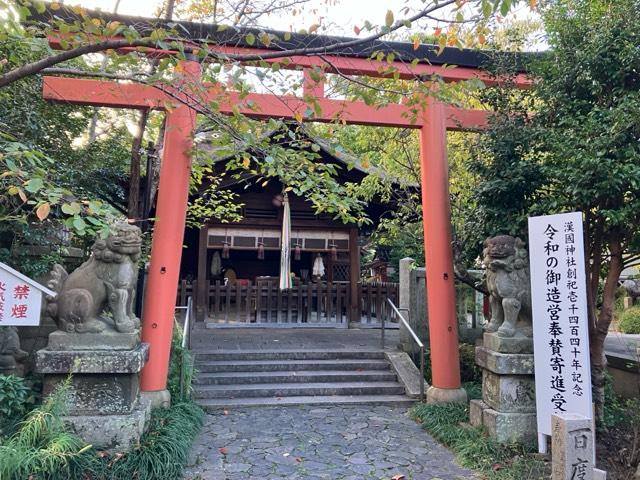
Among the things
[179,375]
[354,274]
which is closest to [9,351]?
[179,375]

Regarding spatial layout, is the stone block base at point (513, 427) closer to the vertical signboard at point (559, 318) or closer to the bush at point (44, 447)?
the vertical signboard at point (559, 318)

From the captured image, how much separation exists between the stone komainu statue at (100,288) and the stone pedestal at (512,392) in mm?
3764

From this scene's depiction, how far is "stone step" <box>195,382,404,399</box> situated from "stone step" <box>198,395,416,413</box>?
8 cm

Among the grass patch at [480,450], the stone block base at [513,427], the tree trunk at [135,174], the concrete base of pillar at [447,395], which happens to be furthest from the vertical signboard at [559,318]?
the tree trunk at [135,174]

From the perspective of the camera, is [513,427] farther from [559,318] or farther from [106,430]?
[106,430]

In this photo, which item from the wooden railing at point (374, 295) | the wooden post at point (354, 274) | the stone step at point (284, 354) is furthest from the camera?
the wooden railing at point (374, 295)

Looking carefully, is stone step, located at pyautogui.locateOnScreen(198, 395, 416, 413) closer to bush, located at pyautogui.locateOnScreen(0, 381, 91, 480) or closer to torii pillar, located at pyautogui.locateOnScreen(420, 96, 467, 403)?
torii pillar, located at pyautogui.locateOnScreen(420, 96, 467, 403)

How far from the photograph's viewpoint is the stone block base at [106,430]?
4.00 meters

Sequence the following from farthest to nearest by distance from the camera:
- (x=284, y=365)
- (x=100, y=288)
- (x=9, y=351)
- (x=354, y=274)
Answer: (x=354, y=274)
(x=284, y=365)
(x=9, y=351)
(x=100, y=288)

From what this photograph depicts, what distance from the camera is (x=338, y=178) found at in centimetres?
1177

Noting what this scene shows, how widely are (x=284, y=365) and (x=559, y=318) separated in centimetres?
430

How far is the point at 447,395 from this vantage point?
5789 millimetres

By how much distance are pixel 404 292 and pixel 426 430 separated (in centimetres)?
326

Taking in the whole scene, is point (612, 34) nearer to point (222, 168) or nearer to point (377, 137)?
point (377, 137)
